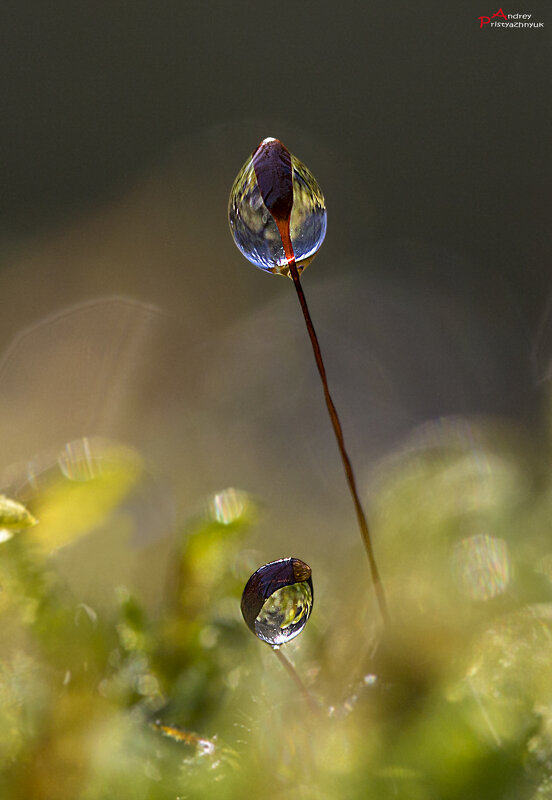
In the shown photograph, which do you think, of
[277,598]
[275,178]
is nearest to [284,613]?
[277,598]

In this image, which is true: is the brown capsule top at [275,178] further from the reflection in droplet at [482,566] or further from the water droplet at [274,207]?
the reflection in droplet at [482,566]

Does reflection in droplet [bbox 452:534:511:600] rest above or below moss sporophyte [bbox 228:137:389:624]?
below

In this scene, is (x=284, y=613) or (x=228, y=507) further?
(x=228, y=507)

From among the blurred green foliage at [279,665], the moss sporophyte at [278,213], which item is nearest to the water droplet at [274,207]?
the moss sporophyte at [278,213]

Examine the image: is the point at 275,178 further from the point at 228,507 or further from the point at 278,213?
the point at 228,507

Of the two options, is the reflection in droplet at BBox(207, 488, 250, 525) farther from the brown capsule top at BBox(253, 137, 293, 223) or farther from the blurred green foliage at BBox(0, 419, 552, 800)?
the brown capsule top at BBox(253, 137, 293, 223)

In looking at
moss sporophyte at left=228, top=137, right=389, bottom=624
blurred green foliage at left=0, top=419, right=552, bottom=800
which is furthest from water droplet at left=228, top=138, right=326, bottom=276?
blurred green foliage at left=0, top=419, right=552, bottom=800
